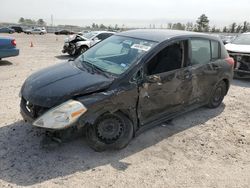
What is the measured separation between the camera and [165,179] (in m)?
3.34

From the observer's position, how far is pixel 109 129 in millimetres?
3785

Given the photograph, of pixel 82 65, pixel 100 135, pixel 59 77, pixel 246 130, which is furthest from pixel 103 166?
pixel 246 130

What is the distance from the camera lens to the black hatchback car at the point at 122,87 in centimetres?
347

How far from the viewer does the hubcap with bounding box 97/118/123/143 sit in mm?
3721

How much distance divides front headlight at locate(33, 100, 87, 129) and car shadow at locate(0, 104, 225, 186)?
35 cm

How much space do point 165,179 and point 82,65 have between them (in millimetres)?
2225

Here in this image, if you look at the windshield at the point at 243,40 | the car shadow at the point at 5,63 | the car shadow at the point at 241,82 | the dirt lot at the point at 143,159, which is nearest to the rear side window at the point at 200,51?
the dirt lot at the point at 143,159

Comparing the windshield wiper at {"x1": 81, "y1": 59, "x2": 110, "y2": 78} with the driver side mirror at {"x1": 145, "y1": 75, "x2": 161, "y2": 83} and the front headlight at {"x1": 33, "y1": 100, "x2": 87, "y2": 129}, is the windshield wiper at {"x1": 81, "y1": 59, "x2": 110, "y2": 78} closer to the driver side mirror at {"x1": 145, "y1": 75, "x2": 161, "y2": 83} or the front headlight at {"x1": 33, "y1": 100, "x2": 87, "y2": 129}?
the driver side mirror at {"x1": 145, "y1": 75, "x2": 161, "y2": 83}

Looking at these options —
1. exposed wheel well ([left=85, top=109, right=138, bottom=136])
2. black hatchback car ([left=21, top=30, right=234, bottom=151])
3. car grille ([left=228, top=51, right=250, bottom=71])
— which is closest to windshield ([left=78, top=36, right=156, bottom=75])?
black hatchback car ([left=21, top=30, right=234, bottom=151])

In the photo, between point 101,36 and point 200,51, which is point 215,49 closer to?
point 200,51

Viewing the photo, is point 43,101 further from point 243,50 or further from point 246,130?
point 243,50

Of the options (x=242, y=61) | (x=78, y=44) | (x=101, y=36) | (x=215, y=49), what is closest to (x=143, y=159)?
(x=215, y=49)

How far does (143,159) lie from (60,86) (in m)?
1.55

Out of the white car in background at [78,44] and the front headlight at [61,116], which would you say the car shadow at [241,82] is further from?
the white car in background at [78,44]
